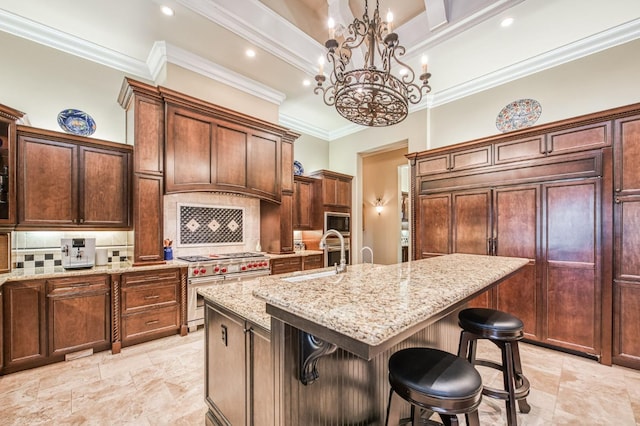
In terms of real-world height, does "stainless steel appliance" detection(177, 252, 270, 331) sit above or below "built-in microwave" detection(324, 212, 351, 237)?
below

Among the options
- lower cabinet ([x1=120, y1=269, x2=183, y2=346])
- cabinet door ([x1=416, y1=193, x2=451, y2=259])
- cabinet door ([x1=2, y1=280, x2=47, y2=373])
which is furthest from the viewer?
cabinet door ([x1=416, y1=193, x2=451, y2=259])

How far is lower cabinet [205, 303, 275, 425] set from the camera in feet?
4.31

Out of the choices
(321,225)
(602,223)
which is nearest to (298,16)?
(321,225)

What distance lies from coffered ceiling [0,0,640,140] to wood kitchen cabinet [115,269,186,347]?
9.16ft

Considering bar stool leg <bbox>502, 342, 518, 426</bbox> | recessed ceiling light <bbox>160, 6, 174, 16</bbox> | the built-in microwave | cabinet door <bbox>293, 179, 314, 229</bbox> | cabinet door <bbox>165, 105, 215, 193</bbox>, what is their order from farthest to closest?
the built-in microwave, cabinet door <bbox>293, 179, 314, 229</bbox>, cabinet door <bbox>165, 105, 215, 193</bbox>, recessed ceiling light <bbox>160, 6, 174, 16</bbox>, bar stool leg <bbox>502, 342, 518, 426</bbox>

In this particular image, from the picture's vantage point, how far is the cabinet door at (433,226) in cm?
400

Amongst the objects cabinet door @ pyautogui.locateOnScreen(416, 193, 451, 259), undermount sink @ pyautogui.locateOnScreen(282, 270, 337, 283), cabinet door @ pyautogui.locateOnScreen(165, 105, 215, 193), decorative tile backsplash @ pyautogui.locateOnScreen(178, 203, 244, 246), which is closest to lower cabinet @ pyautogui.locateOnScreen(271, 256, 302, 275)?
decorative tile backsplash @ pyautogui.locateOnScreen(178, 203, 244, 246)

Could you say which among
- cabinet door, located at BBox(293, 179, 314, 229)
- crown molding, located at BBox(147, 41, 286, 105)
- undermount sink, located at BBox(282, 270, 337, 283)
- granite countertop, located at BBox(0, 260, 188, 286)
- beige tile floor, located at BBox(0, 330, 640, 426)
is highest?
crown molding, located at BBox(147, 41, 286, 105)

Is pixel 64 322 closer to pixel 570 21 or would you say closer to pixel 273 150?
pixel 273 150

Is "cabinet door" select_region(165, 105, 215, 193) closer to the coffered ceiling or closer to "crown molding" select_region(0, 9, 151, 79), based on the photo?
the coffered ceiling

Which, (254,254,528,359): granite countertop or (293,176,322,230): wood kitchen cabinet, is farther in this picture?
(293,176,322,230): wood kitchen cabinet

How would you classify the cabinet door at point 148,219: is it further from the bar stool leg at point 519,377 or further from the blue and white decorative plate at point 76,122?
the bar stool leg at point 519,377

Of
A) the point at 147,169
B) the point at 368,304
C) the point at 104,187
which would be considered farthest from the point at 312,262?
the point at 368,304

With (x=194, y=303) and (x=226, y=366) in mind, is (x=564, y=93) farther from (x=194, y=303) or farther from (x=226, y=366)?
(x=194, y=303)
